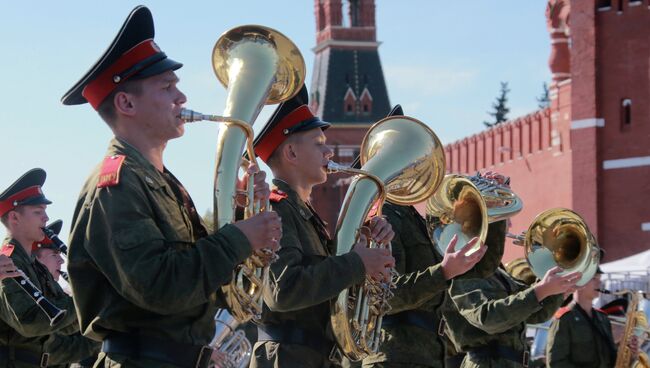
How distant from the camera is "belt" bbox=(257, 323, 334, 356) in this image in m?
6.60

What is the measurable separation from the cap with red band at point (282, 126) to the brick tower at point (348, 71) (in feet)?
229

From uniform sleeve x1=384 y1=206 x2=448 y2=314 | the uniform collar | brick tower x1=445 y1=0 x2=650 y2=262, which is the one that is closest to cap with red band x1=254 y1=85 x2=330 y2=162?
the uniform collar

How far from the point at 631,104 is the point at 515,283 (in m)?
30.5

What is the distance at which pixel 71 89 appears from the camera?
537cm

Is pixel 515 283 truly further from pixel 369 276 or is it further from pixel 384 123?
pixel 369 276

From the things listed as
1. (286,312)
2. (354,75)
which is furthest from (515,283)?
(354,75)

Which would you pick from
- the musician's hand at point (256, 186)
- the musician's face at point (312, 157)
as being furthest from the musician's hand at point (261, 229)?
the musician's face at point (312, 157)

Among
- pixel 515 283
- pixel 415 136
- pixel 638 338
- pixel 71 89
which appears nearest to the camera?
pixel 71 89

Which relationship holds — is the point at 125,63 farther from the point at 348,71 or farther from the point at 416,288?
the point at 348,71

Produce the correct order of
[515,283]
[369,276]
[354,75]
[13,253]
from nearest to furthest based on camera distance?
[369,276] < [13,253] < [515,283] < [354,75]

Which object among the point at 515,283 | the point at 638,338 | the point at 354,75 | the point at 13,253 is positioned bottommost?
the point at 354,75

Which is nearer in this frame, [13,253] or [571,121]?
[13,253]

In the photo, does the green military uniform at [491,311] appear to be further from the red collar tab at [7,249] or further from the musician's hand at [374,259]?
the red collar tab at [7,249]

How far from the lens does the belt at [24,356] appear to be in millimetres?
8547
